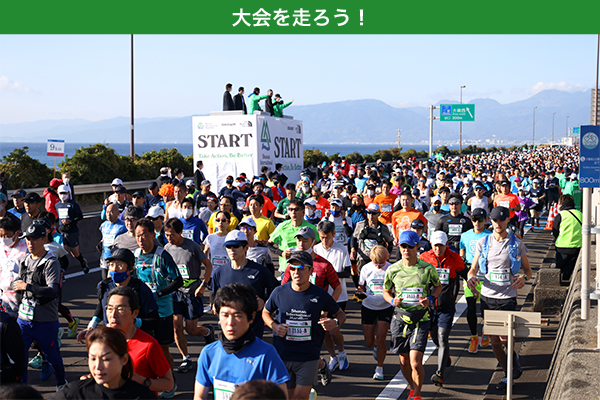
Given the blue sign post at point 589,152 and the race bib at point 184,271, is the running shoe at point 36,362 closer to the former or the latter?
the race bib at point 184,271

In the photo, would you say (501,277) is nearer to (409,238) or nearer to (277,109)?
(409,238)

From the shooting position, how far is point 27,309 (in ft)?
20.2

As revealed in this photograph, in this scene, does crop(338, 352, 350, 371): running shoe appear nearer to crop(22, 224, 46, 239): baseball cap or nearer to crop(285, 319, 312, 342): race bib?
crop(285, 319, 312, 342): race bib

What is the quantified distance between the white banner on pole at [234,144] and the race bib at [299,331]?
16.4m

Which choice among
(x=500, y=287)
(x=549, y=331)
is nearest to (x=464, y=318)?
(x=549, y=331)

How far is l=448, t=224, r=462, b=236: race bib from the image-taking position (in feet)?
32.1

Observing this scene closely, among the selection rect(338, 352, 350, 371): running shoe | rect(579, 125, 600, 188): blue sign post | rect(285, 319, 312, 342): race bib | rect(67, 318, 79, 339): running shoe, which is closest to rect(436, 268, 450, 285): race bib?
rect(338, 352, 350, 371): running shoe

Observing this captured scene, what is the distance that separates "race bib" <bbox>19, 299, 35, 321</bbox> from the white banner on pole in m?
15.4

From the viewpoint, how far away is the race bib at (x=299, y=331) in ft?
17.0

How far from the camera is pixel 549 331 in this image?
29.5 feet

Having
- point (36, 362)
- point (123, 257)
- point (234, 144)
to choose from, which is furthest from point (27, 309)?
point (234, 144)

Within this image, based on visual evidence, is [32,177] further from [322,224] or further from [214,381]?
[214,381]

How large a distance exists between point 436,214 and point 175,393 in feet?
19.6

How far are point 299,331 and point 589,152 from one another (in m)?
4.55
